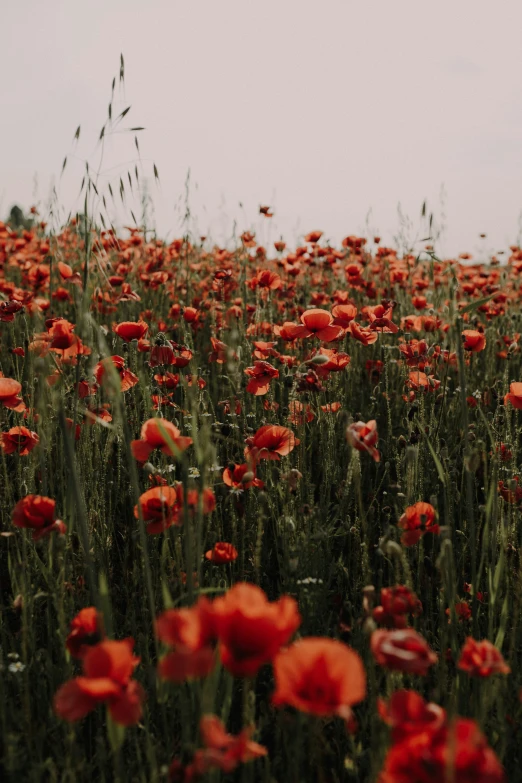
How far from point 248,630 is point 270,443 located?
40.2 inches

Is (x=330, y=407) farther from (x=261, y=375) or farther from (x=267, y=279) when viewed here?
(x=267, y=279)

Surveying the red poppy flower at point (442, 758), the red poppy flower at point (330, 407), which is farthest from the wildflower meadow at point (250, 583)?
the red poppy flower at point (330, 407)

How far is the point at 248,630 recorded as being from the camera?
2.67 feet

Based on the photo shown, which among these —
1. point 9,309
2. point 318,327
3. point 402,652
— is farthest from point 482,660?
point 9,309

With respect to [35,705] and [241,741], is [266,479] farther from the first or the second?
[241,741]

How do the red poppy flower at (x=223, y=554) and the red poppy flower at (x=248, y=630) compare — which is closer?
the red poppy flower at (x=248, y=630)

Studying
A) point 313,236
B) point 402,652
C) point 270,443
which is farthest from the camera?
point 313,236

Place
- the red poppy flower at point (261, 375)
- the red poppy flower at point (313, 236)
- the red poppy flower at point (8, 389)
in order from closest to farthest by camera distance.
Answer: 1. the red poppy flower at point (8, 389)
2. the red poppy flower at point (261, 375)
3. the red poppy flower at point (313, 236)

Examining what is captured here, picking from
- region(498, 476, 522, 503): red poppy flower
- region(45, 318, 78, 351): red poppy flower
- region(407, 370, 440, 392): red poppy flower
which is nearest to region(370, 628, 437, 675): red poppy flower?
region(498, 476, 522, 503): red poppy flower

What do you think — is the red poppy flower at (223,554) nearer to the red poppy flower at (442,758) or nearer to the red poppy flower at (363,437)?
the red poppy flower at (363,437)

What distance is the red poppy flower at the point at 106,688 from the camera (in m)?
0.89

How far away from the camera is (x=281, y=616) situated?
0.84 m

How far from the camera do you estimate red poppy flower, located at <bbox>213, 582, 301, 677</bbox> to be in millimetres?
806

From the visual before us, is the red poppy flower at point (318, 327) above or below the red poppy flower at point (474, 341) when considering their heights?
above
